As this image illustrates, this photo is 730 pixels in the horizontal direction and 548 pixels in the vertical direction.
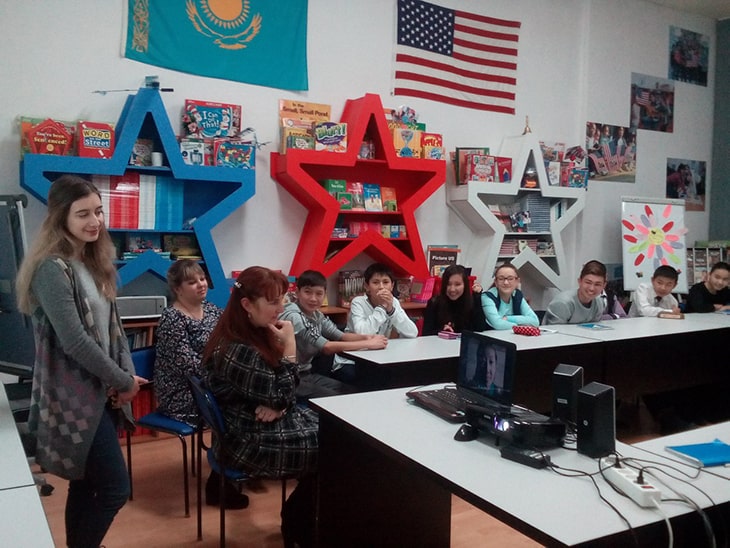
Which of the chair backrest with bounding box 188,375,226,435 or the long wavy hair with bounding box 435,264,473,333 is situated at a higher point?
the long wavy hair with bounding box 435,264,473,333

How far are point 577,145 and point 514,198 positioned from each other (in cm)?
107

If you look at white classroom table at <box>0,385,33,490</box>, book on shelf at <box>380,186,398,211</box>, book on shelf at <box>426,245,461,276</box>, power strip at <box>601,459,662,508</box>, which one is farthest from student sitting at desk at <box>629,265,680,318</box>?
white classroom table at <box>0,385,33,490</box>

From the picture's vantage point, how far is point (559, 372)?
200 centimetres

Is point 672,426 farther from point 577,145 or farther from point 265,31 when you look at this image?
point 265,31

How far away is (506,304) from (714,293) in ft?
7.35

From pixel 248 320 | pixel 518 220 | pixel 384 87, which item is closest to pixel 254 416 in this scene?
pixel 248 320

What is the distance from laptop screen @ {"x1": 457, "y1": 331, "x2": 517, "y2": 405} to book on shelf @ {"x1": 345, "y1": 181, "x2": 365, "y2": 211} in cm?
277

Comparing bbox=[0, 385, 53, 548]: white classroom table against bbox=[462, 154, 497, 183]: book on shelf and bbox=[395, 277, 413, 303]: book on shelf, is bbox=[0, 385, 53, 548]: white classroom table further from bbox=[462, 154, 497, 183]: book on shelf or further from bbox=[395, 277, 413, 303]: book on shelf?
bbox=[462, 154, 497, 183]: book on shelf

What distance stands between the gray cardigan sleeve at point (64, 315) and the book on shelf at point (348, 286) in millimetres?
3078

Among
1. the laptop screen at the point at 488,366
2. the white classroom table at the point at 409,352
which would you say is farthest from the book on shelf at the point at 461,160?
the laptop screen at the point at 488,366

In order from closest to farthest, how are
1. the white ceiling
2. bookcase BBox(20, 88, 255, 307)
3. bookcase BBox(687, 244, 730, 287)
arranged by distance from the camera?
bookcase BBox(20, 88, 255, 307), the white ceiling, bookcase BBox(687, 244, 730, 287)

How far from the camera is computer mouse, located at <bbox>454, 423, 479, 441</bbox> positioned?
6.42ft

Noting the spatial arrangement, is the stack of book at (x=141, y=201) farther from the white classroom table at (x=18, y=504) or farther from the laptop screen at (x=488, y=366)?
the laptop screen at (x=488, y=366)

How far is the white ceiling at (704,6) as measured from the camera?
675 centimetres
